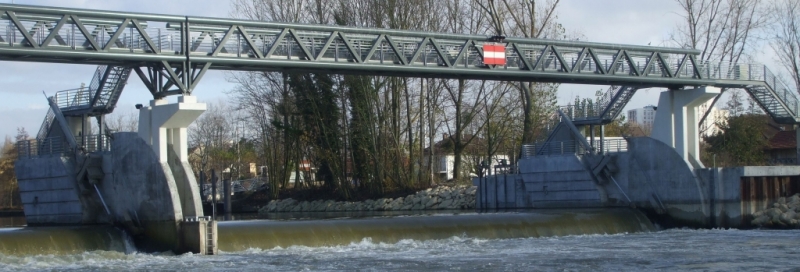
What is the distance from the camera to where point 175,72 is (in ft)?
101

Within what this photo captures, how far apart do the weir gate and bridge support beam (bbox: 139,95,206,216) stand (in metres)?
0.04

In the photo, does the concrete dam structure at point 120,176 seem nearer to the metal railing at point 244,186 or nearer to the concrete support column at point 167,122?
the concrete support column at point 167,122

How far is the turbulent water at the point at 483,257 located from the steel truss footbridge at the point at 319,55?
230 inches

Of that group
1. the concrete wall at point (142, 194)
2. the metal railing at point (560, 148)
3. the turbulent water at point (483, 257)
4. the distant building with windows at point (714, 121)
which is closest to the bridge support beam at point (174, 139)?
the concrete wall at point (142, 194)

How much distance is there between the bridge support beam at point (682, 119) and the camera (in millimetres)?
41125

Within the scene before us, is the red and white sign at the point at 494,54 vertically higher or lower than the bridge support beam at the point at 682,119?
higher

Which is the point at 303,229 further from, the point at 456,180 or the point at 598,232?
the point at 456,180

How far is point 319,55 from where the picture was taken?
32.2m

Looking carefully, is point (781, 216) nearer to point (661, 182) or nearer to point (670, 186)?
point (670, 186)

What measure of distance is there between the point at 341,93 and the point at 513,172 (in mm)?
13895

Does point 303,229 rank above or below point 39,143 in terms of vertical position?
below

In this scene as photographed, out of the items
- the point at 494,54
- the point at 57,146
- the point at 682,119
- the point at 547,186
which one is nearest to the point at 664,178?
the point at 682,119

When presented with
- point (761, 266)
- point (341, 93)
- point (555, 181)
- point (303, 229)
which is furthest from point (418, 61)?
point (341, 93)

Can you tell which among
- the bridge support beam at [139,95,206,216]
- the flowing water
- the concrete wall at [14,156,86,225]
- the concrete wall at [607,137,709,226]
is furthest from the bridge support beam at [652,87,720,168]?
the concrete wall at [14,156,86,225]
